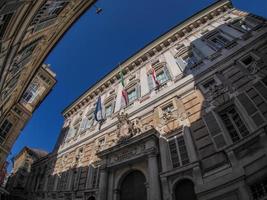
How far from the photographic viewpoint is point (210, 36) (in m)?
15.3

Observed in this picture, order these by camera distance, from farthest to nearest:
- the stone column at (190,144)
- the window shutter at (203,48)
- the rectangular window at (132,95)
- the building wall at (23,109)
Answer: the building wall at (23,109) < the rectangular window at (132,95) < the window shutter at (203,48) < the stone column at (190,144)

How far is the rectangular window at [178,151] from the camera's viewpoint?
32.0ft

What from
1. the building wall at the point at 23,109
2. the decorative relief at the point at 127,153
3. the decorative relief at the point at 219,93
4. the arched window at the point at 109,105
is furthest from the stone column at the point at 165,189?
the building wall at the point at 23,109

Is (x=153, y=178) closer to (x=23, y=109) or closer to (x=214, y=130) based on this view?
(x=214, y=130)

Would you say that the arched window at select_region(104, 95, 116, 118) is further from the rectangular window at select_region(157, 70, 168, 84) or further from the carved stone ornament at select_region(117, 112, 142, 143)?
the rectangular window at select_region(157, 70, 168, 84)

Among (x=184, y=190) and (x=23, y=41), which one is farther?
(x=23, y=41)

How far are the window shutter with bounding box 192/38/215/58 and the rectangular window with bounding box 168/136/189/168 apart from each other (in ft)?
20.8

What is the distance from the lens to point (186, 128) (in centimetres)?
1057

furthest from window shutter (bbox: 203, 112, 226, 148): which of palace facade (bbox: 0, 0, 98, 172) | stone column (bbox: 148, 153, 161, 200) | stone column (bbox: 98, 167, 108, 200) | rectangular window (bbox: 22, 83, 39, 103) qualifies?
rectangular window (bbox: 22, 83, 39, 103)

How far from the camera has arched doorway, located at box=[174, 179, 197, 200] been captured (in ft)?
28.2

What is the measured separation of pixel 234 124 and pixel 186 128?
244cm

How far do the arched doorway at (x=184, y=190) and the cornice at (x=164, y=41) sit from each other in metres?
13.2

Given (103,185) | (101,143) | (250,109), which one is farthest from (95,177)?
(250,109)

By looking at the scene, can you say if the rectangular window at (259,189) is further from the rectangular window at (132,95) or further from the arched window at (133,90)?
the rectangular window at (132,95)
